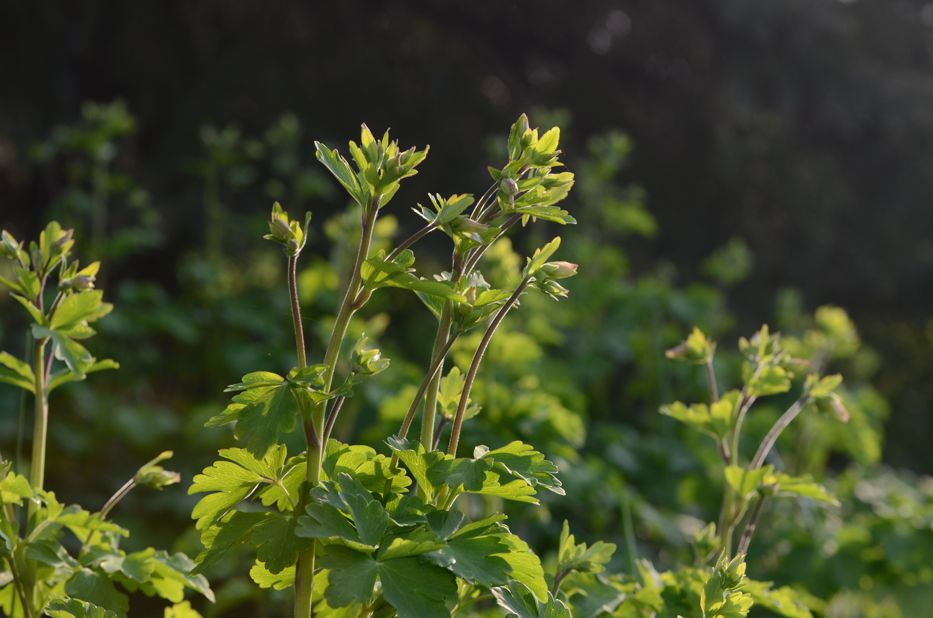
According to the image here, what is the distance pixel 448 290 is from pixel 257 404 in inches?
9.1

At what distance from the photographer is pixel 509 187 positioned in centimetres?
100

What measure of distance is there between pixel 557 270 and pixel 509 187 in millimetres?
121

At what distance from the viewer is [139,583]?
45.7 inches

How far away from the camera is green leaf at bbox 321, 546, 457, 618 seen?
93 cm

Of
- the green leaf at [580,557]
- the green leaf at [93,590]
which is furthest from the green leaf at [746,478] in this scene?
the green leaf at [93,590]

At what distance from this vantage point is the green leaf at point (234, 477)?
3.34ft

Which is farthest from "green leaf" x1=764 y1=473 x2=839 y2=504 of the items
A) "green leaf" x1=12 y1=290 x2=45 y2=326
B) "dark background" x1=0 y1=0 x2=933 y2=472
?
"dark background" x1=0 y1=0 x2=933 y2=472

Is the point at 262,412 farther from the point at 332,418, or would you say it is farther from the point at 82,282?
the point at 82,282

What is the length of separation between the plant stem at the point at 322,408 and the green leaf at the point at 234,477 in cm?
4

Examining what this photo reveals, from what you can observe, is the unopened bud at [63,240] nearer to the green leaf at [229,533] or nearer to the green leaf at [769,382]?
the green leaf at [229,533]

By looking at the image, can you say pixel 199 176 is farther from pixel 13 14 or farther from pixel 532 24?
pixel 532 24

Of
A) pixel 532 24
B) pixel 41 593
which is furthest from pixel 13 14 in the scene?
pixel 41 593

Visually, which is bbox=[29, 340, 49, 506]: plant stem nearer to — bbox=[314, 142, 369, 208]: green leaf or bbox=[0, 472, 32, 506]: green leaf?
bbox=[0, 472, 32, 506]: green leaf

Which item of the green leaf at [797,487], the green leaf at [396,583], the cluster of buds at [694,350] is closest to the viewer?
the green leaf at [396,583]
